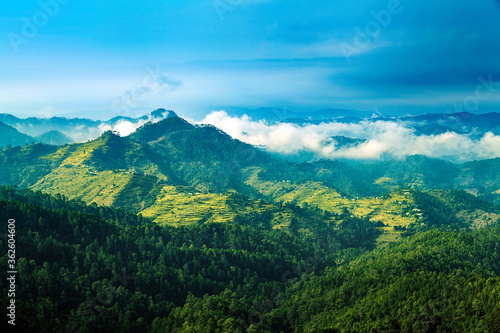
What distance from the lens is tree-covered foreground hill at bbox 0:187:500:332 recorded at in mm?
112375

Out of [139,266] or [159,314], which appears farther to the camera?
[139,266]

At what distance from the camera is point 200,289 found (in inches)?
6427

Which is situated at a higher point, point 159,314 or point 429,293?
point 429,293

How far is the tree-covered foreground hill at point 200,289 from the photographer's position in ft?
369

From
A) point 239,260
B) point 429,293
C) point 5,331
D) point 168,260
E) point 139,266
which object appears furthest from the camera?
point 239,260

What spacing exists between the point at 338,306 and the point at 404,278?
2563 cm

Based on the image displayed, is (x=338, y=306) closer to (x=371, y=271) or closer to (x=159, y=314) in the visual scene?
(x=371, y=271)

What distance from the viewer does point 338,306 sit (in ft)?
476

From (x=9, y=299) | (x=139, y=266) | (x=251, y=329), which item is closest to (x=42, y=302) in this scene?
(x=9, y=299)

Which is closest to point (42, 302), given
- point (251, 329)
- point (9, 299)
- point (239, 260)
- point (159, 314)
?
point (9, 299)

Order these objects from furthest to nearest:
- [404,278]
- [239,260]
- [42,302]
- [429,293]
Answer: [239,260] → [404,278] → [429,293] → [42,302]

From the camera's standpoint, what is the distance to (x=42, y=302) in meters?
117

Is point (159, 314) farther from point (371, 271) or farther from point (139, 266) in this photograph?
point (371, 271)

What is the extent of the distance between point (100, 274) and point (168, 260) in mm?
38389
